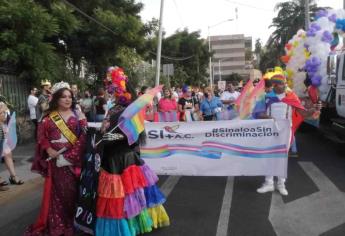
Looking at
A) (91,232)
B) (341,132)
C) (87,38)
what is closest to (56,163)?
(91,232)

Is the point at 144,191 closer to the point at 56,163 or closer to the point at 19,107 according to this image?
the point at 56,163

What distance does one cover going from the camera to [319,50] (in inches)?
467

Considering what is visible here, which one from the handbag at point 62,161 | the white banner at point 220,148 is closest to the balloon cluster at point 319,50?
the white banner at point 220,148

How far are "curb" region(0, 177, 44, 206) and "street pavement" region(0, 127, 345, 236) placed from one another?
0.01 m

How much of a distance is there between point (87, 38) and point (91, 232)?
16.4 meters

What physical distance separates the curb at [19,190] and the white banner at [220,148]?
6.64ft

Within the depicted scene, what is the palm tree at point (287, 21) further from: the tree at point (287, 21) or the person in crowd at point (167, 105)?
the person in crowd at point (167, 105)

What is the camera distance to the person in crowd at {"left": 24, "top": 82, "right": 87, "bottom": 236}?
15.6ft

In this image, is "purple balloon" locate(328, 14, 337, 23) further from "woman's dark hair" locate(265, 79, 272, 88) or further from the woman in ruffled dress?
the woman in ruffled dress

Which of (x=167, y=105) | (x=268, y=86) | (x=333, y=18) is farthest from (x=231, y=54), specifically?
(x=268, y=86)

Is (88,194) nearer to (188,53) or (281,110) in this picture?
(281,110)

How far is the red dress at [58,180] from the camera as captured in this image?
4.75 meters

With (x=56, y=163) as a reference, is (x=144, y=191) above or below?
below

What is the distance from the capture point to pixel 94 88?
2116 centimetres
